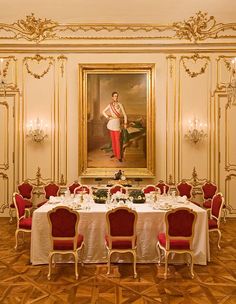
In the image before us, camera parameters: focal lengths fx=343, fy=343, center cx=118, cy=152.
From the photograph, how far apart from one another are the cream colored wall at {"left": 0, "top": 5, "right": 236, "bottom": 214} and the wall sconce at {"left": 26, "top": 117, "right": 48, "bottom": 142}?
132 mm

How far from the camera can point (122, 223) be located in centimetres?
428

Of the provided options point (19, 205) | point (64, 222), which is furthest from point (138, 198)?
point (19, 205)

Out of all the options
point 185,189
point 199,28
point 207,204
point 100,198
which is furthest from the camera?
point 185,189

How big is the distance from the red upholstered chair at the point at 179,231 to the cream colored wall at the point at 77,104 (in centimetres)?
358

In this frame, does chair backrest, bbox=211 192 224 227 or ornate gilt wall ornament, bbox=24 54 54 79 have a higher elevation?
ornate gilt wall ornament, bbox=24 54 54 79

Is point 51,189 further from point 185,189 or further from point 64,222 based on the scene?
point 64,222

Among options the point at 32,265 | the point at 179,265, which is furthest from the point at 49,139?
the point at 179,265

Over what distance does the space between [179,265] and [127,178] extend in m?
3.23

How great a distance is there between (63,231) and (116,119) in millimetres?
3990

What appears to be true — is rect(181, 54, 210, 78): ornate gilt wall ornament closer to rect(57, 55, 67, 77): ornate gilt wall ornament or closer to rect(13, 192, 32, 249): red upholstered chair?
rect(57, 55, 67, 77): ornate gilt wall ornament

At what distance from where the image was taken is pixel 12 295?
364 centimetres

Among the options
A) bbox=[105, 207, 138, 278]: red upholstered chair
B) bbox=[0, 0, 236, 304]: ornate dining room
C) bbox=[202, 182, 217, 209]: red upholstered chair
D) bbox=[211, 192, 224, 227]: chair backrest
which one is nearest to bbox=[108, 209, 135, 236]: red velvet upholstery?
bbox=[105, 207, 138, 278]: red upholstered chair

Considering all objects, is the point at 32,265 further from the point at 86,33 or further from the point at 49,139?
the point at 86,33

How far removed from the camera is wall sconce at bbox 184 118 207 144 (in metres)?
7.72
